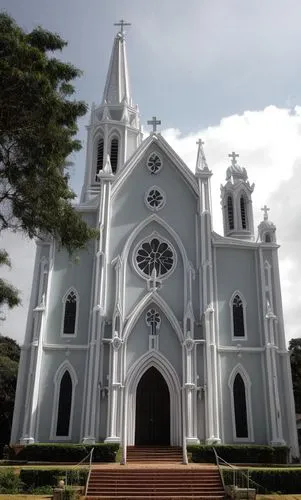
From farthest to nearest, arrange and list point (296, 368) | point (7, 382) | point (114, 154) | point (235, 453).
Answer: point (296, 368)
point (7, 382)
point (114, 154)
point (235, 453)

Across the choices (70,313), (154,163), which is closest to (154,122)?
(154,163)

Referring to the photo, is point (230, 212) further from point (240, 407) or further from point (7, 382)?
point (7, 382)

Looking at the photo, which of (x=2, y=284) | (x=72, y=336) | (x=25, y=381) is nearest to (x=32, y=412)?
(x=25, y=381)

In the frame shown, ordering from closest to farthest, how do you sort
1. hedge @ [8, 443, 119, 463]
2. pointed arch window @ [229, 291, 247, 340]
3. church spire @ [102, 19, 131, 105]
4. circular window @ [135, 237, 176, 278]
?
hedge @ [8, 443, 119, 463] < pointed arch window @ [229, 291, 247, 340] < circular window @ [135, 237, 176, 278] < church spire @ [102, 19, 131, 105]

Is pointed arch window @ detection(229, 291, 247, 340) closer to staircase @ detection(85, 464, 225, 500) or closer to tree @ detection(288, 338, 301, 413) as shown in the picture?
staircase @ detection(85, 464, 225, 500)

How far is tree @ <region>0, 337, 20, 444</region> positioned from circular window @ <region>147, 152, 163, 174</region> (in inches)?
681

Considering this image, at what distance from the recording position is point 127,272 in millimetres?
30031

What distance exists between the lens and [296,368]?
45031 mm

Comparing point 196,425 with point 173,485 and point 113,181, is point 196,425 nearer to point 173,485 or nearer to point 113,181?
point 173,485

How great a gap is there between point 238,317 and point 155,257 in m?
6.08

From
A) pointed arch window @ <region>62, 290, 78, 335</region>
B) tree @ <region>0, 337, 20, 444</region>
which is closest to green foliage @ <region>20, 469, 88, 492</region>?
pointed arch window @ <region>62, 290, 78, 335</region>

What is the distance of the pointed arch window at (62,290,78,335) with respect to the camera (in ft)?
94.9

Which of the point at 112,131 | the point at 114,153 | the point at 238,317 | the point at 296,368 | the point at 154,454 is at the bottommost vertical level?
the point at 154,454

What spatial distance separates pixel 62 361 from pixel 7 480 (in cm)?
996
